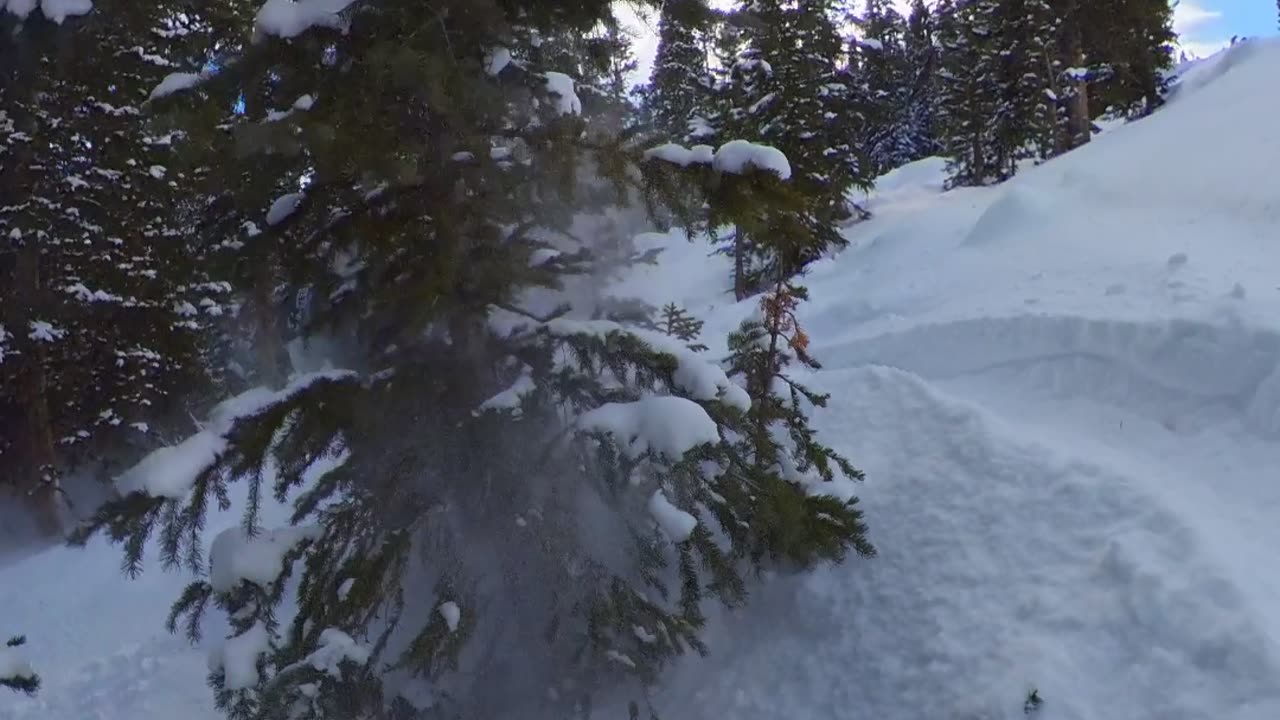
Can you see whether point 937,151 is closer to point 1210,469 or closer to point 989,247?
point 989,247

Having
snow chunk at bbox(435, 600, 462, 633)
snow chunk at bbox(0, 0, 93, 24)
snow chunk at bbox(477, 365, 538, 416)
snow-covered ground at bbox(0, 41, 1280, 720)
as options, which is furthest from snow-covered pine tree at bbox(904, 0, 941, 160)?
snow chunk at bbox(435, 600, 462, 633)

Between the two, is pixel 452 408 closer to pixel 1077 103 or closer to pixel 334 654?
pixel 334 654

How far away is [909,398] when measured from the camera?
24.8 ft

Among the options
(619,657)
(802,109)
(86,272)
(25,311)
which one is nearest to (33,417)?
(25,311)

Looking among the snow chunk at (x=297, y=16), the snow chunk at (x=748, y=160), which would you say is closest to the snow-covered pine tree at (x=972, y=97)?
the snow chunk at (x=748, y=160)

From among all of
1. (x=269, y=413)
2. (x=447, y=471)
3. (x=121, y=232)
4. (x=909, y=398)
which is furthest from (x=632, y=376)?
(x=121, y=232)

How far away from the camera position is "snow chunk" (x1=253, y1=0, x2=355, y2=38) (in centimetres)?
400

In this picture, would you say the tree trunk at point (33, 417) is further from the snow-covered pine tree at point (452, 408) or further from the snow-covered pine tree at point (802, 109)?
the snow-covered pine tree at point (802, 109)

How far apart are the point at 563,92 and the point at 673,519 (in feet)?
8.57

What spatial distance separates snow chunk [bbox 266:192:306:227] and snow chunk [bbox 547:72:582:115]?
A: 159 cm

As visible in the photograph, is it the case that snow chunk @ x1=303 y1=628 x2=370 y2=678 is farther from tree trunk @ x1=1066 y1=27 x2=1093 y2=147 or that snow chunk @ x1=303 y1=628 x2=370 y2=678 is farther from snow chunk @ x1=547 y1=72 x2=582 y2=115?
tree trunk @ x1=1066 y1=27 x2=1093 y2=147

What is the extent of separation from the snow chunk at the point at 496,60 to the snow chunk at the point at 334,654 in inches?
125

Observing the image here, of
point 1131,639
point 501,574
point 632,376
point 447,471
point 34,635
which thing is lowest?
point 34,635

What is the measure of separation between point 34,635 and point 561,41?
11.7 metres
